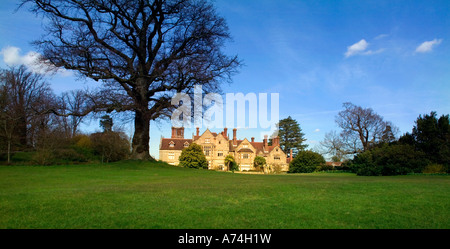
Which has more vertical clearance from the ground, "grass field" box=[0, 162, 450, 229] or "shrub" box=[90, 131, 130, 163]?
"shrub" box=[90, 131, 130, 163]

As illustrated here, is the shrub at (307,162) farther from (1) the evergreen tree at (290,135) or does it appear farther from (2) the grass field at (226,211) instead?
(2) the grass field at (226,211)

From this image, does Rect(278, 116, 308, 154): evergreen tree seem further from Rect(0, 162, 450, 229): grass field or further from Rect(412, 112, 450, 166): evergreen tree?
Rect(0, 162, 450, 229): grass field

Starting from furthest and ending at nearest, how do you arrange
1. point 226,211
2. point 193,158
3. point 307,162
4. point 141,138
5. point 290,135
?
point 290,135, point 307,162, point 193,158, point 141,138, point 226,211

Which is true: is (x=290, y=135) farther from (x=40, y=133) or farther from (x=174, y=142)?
(x=40, y=133)

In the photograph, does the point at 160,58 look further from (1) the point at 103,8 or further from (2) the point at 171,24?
(1) the point at 103,8

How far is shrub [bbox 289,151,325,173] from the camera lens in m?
45.2

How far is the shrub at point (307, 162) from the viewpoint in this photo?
148ft

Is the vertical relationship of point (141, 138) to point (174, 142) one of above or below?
below

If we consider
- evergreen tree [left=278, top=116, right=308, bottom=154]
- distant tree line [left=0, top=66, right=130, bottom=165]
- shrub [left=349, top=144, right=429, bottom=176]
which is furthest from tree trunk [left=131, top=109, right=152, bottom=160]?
evergreen tree [left=278, top=116, right=308, bottom=154]

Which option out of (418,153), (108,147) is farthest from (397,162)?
(108,147)

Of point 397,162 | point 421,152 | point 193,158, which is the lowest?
point 193,158

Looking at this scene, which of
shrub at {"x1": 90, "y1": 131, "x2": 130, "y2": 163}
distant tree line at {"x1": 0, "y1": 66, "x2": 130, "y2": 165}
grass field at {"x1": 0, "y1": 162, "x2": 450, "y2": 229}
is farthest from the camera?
shrub at {"x1": 90, "y1": 131, "x2": 130, "y2": 163}

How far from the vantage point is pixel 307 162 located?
46188mm

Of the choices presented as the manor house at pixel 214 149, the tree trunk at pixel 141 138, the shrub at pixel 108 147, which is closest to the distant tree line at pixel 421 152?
the tree trunk at pixel 141 138
